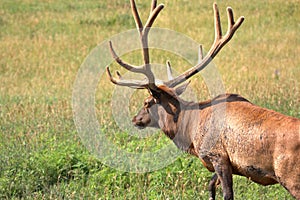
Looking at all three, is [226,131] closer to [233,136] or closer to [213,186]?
[233,136]

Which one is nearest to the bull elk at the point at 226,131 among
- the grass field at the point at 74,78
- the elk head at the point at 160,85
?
the elk head at the point at 160,85

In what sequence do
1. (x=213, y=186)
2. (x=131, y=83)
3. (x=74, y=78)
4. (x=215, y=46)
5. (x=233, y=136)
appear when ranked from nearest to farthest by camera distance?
(x=233, y=136) < (x=213, y=186) < (x=131, y=83) < (x=215, y=46) < (x=74, y=78)

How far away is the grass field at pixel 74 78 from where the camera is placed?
788 cm

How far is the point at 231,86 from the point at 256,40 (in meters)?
6.02

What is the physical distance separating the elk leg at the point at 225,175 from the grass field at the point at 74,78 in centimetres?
103

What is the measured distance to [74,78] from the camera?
15.0 metres

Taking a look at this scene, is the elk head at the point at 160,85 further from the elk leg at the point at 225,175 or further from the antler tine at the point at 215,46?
the elk leg at the point at 225,175

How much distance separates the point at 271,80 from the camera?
1399cm

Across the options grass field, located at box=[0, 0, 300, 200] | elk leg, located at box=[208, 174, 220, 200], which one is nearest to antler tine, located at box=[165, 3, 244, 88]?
elk leg, located at box=[208, 174, 220, 200]

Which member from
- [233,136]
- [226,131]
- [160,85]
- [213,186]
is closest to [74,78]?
[160,85]

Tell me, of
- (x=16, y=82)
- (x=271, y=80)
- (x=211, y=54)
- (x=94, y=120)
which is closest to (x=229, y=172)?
(x=211, y=54)

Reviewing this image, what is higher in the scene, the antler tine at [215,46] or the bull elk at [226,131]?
the antler tine at [215,46]

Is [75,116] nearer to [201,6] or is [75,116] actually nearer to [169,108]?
[169,108]

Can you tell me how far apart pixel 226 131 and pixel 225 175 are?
397 millimetres
